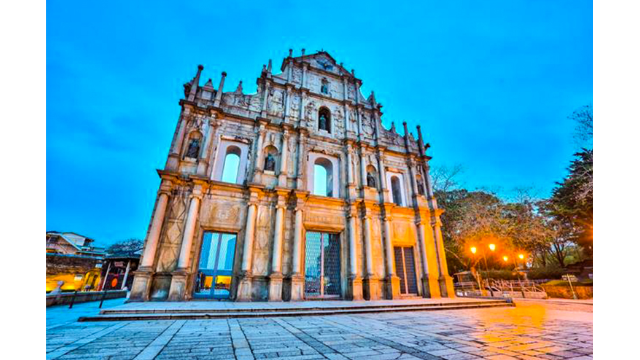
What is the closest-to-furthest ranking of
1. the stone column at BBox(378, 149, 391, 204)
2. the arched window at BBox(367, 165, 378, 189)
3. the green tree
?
1. the stone column at BBox(378, 149, 391, 204)
2. the arched window at BBox(367, 165, 378, 189)
3. the green tree

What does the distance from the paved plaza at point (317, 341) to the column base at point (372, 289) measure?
266 inches

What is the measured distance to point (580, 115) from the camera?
46.4 feet

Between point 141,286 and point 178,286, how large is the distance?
118 cm

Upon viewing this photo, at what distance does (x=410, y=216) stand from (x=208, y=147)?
11559mm

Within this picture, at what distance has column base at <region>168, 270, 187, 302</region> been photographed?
9.70 meters

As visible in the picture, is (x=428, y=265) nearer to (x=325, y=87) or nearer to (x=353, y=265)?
(x=353, y=265)

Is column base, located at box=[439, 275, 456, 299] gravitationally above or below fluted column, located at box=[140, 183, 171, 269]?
below

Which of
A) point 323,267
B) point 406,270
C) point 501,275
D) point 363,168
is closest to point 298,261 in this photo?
point 323,267

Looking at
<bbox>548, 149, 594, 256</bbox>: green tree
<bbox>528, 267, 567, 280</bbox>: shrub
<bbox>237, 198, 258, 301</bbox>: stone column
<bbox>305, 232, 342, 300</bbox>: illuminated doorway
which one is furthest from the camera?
<bbox>528, 267, 567, 280</bbox>: shrub

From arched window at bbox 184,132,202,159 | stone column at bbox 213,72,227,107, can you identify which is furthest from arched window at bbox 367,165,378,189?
arched window at bbox 184,132,202,159

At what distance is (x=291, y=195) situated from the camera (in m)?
12.9

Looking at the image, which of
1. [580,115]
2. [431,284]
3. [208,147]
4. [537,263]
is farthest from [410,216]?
[537,263]

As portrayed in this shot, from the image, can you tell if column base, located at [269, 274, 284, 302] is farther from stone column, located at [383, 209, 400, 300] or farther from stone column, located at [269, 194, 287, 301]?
stone column, located at [383, 209, 400, 300]
